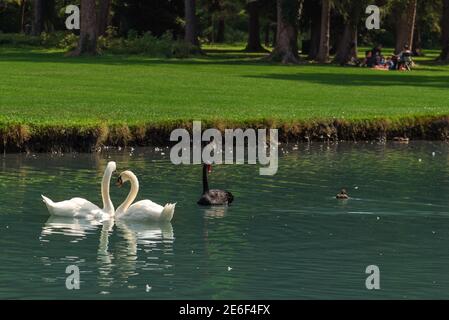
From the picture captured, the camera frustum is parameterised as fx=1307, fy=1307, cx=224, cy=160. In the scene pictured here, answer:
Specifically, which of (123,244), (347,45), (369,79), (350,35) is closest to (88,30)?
(350,35)

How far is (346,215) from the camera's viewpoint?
77.0 feet

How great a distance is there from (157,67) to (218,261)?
152ft

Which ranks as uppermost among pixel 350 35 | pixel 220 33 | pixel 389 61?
pixel 350 35

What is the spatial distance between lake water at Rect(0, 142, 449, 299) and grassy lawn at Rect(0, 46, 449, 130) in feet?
22.3

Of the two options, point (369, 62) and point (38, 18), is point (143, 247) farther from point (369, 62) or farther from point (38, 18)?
point (38, 18)

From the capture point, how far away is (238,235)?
21172 millimetres

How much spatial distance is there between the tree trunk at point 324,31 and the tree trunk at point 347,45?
2.74 feet

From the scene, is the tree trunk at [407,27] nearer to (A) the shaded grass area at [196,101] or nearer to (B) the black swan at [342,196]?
(A) the shaded grass area at [196,101]

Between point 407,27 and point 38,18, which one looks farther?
point 38,18

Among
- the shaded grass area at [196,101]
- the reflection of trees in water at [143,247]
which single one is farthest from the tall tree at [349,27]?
the reflection of trees in water at [143,247]

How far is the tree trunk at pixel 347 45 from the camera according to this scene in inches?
2950

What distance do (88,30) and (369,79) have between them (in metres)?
19.2

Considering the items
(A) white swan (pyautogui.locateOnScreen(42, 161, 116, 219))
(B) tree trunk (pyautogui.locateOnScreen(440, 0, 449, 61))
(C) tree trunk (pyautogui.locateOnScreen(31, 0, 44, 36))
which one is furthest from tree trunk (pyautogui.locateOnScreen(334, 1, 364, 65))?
(A) white swan (pyautogui.locateOnScreen(42, 161, 116, 219))
